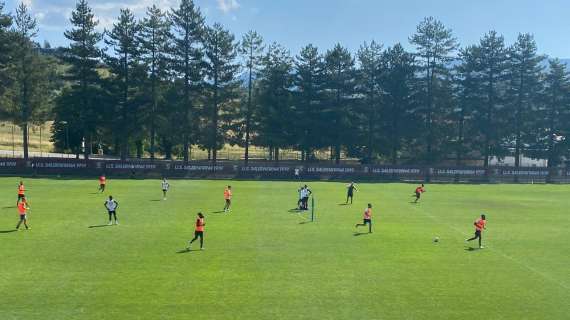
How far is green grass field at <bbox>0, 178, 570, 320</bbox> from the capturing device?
52.7 feet

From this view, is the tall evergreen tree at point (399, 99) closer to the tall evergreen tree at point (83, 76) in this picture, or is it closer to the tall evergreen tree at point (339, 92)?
the tall evergreen tree at point (339, 92)

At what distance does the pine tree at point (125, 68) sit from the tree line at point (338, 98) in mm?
178

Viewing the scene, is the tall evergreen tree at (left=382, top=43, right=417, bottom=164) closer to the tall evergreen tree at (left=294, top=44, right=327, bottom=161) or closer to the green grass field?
the tall evergreen tree at (left=294, top=44, right=327, bottom=161)

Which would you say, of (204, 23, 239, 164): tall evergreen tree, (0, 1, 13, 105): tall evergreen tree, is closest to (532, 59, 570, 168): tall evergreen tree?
(204, 23, 239, 164): tall evergreen tree

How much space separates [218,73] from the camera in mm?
76938

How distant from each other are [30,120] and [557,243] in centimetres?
6707

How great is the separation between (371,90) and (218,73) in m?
25.6

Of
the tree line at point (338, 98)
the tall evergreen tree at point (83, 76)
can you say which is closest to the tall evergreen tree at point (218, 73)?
the tree line at point (338, 98)

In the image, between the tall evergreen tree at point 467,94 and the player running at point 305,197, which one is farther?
the tall evergreen tree at point 467,94

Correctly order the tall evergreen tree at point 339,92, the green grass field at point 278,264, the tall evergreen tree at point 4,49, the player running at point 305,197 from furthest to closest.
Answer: the tall evergreen tree at point 339,92
the tall evergreen tree at point 4,49
the player running at point 305,197
the green grass field at point 278,264

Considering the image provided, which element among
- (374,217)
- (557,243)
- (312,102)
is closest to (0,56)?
(312,102)

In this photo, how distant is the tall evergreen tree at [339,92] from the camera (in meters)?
79.5

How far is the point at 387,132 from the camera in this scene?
82062mm

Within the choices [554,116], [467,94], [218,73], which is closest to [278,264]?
[218,73]
